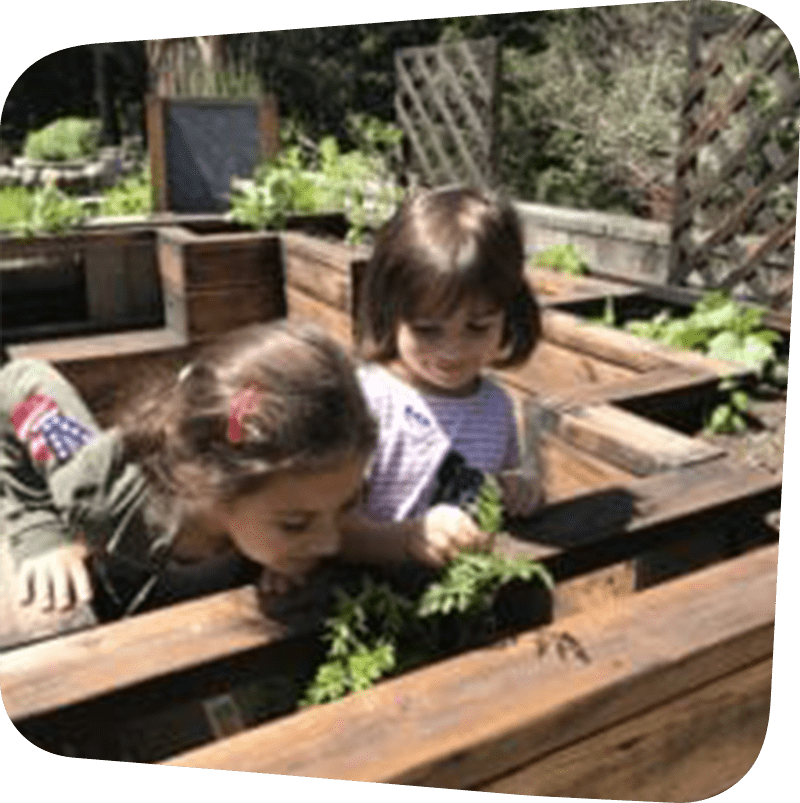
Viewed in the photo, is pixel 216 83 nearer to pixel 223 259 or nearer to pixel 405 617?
pixel 223 259

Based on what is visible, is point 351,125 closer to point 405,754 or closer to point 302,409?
point 302,409

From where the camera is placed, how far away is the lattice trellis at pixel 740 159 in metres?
0.87

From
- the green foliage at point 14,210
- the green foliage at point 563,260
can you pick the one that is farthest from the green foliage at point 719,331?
the green foliage at point 14,210

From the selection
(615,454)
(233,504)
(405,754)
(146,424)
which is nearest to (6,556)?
(146,424)

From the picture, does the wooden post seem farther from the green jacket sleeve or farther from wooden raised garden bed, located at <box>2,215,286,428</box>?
the green jacket sleeve

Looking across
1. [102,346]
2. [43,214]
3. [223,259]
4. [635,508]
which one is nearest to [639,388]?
[635,508]

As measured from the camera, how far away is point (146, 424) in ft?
2.90

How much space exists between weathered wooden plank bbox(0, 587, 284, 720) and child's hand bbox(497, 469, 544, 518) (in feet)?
0.86

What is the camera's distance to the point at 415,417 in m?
1.03

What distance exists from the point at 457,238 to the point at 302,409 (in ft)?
0.93

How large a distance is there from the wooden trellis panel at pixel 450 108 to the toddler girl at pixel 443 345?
156 mm

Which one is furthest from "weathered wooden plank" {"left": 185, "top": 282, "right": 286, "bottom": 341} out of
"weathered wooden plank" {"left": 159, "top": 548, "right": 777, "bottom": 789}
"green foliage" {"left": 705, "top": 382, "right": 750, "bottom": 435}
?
"weathered wooden plank" {"left": 159, "top": 548, "right": 777, "bottom": 789}

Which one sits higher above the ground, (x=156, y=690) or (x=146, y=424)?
(x=146, y=424)

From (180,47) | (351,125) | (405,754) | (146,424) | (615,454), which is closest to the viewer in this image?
(405,754)
